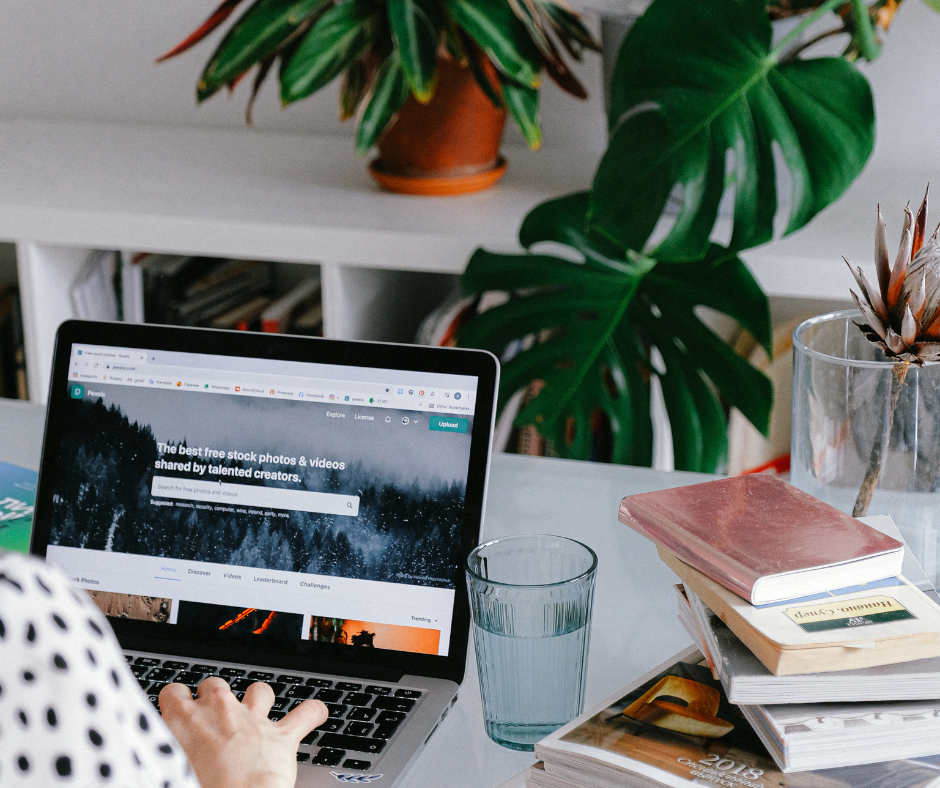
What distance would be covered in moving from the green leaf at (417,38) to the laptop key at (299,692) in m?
0.99

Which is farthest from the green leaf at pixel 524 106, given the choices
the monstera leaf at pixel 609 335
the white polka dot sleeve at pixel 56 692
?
the white polka dot sleeve at pixel 56 692

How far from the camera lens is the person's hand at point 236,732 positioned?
0.55 meters

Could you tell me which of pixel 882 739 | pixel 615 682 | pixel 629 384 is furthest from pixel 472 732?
pixel 629 384

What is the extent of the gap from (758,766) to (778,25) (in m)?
1.07

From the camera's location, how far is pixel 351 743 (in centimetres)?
64

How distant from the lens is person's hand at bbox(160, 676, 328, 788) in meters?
0.55

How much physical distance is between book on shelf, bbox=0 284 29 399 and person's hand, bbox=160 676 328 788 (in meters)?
1.65

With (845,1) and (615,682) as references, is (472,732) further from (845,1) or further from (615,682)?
(845,1)

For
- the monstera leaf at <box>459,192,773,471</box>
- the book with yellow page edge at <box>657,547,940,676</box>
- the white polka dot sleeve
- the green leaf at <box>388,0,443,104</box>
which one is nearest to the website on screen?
the book with yellow page edge at <box>657,547,940,676</box>

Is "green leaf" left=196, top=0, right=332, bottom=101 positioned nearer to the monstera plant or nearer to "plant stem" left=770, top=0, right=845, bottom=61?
the monstera plant

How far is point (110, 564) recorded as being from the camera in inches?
30.5

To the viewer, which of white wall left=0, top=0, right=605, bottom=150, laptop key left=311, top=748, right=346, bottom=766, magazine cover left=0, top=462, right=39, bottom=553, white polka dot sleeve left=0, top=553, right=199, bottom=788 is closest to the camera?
white polka dot sleeve left=0, top=553, right=199, bottom=788

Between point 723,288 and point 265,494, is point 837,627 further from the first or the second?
point 723,288

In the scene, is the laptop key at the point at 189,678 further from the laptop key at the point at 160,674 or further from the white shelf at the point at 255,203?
the white shelf at the point at 255,203
